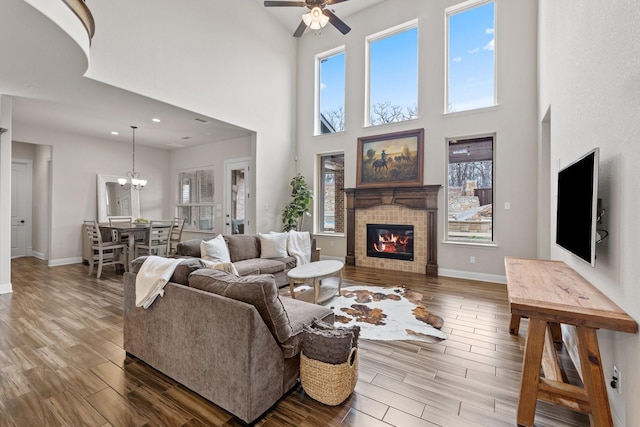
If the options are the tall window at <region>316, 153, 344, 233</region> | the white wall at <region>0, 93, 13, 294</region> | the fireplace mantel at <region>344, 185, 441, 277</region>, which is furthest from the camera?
the tall window at <region>316, 153, 344, 233</region>

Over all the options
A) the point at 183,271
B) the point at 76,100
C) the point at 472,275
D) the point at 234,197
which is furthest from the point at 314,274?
the point at 76,100

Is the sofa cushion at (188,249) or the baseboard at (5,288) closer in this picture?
the sofa cushion at (188,249)

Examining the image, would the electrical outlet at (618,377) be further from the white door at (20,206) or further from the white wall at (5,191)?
the white door at (20,206)

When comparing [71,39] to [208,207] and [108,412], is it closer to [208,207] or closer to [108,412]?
[108,412]

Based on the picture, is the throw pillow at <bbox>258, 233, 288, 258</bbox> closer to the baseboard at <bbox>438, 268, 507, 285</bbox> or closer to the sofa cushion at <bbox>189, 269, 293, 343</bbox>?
the sofa cushion at <bbox>189, 269, 293, 343</bbox>

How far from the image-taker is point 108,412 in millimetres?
1660

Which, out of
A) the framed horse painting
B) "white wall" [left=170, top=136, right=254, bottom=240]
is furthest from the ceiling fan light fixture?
"white wall" [left=170, top=136, right=254, bottom=240]

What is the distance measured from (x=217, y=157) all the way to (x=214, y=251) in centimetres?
414

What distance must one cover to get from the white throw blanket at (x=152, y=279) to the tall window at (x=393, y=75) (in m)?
5.09

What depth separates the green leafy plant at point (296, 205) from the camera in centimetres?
633

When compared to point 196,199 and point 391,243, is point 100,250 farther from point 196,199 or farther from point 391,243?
point 391,243

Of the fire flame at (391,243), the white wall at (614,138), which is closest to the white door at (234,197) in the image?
the fire flame at (391,243)

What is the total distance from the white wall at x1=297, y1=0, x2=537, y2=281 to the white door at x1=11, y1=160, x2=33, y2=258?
297 inches

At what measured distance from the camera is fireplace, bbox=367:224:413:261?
546 centimetres
